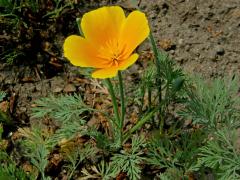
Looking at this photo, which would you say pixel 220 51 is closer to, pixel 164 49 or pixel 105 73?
pixel 164 49

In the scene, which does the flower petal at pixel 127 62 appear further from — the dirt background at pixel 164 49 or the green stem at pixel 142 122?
the dirt background at pixel 164 49

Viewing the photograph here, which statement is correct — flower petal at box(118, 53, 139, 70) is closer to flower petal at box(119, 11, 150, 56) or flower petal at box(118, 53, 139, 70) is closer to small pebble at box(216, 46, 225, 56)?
flower petal at box(119, 11, 150, 56)

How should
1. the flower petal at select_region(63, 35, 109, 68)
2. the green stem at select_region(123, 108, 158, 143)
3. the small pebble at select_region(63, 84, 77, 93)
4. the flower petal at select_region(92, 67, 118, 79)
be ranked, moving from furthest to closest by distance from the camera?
the small pebble at select_region(63, 84, 77, 93), the green stem at select_region(123, 108, 158, 143), the flower petal at select_region(63, 35, 109, 68), the flower petal at select_region(92, 67, 118, 79)

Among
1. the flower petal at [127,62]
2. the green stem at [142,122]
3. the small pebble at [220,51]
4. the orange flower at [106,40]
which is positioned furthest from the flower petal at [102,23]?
the small pebble at [220,51]

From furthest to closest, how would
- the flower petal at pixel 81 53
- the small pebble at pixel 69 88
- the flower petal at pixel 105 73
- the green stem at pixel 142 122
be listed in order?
the small pebble at pixel 69 88 → the green stem at pixel 142 122 → the flower petal at pixel 81 53 → the flower petal at pixel 105 73

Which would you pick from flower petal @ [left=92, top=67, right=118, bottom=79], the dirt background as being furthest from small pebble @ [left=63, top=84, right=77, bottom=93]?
flower petal @ [left=92, top=67, right=118, bottom=79]
